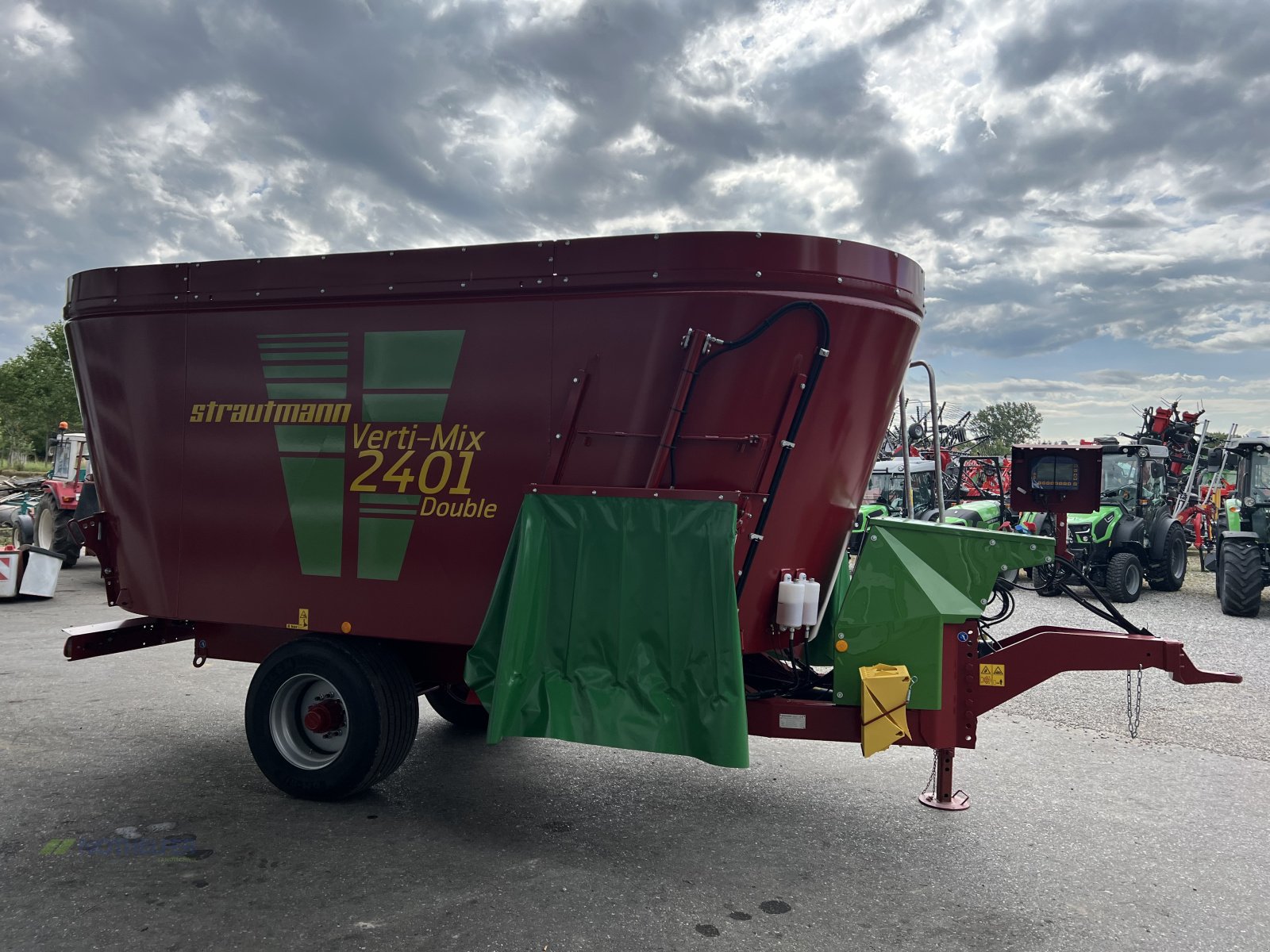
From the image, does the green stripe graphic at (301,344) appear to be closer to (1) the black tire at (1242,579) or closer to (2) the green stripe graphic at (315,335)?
(2) the green stripe graphic at (315,335)

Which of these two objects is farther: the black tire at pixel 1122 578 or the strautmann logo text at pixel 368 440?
the black tire at pixel 1122 578

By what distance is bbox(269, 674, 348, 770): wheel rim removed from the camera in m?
4.69

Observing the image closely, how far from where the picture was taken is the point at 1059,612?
11383 millimetres

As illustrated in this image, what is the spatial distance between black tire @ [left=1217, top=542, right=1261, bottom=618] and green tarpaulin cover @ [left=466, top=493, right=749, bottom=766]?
397 inches

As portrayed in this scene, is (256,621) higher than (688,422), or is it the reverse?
(688,422)

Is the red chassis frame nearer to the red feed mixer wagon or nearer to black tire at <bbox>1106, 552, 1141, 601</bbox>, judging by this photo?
the red feed mixer wagon

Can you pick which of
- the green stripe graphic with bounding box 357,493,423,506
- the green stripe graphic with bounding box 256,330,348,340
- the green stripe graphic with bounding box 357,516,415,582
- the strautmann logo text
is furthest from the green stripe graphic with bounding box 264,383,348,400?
the green stripe graphic with bounding box 357,516,415,582

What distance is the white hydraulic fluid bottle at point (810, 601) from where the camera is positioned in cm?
407

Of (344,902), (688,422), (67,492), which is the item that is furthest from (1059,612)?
(67,492)

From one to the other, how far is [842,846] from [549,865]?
1329 mm

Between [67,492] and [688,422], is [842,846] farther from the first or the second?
[67,492]

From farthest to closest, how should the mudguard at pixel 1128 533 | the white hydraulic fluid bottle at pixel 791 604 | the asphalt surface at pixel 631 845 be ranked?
the mudguard at pixel 1128 533
the white hydraulic fluid bottle at pixel 791 604
the asphalt surface at pixel 631 845

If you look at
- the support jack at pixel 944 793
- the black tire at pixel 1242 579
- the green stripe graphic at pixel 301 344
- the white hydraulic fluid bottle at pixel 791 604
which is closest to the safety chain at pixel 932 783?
the support jack at pixel 944 793

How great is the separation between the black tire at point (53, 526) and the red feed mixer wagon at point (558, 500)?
1115 centimetres
